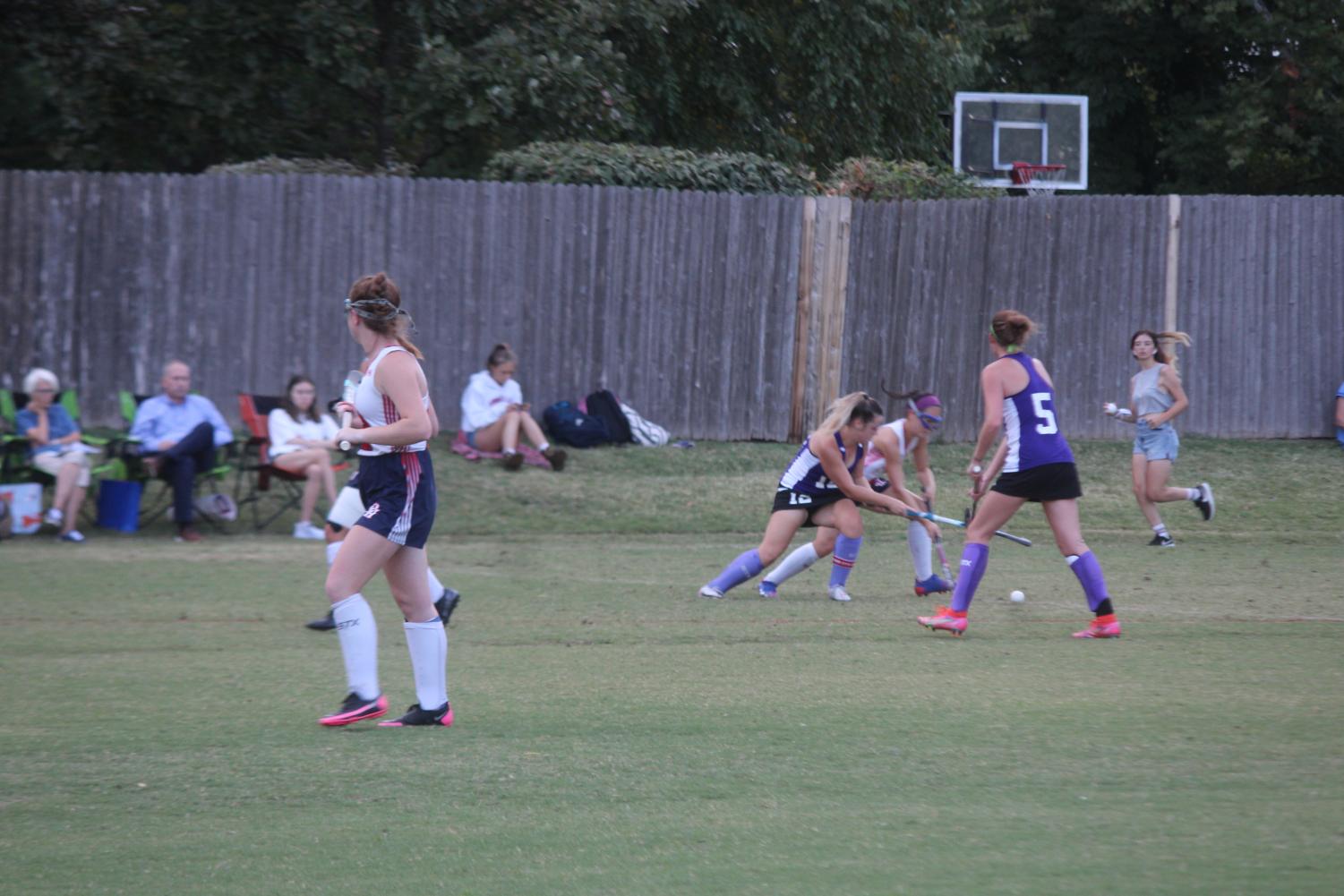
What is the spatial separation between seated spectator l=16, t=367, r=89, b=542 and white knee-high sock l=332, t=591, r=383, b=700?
741 centimetres

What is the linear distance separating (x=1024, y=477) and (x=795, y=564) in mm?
2266

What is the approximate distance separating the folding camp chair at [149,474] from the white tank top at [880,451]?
6164mm

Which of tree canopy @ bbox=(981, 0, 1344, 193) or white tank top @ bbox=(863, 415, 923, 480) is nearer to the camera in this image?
white tank top @ bbox=(863, 415, 923, 480)

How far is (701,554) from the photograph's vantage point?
12805mm

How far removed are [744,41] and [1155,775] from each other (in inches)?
735

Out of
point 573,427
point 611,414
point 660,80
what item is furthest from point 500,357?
point 660,80

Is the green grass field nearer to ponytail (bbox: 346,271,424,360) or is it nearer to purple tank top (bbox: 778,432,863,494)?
purple tank top (bbox: 778,432,863,494)

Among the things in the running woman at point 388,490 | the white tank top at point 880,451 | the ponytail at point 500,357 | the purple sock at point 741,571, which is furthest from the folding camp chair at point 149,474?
the running woman at point 388,490

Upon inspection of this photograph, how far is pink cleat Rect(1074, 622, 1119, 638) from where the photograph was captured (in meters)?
8.71

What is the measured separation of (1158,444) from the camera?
13.2m

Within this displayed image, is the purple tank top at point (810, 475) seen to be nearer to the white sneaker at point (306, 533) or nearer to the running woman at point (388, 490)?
the running woman at point (388, 490)

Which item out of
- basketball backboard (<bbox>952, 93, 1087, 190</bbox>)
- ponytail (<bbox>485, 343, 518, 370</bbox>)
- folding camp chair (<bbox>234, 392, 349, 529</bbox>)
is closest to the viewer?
folding camp chair (<bbox>234, 392, 349, 529</bbox>)

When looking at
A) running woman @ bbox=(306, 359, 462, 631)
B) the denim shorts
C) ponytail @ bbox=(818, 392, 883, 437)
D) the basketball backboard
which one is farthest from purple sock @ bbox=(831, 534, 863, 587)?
the basketball backboard

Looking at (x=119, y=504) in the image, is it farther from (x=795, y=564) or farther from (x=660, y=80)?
(x=660, y=80)
